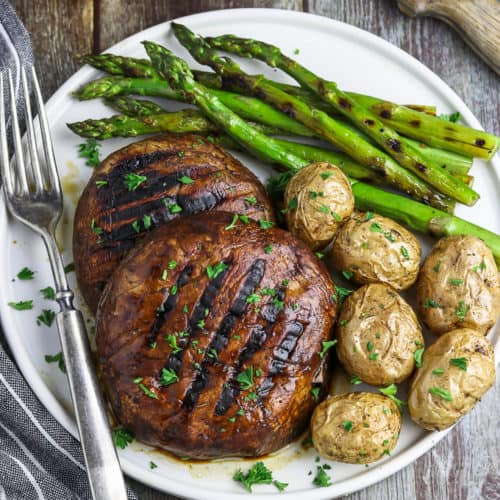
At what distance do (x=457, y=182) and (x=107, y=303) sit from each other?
6.38 ft

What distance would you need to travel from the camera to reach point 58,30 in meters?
4.45

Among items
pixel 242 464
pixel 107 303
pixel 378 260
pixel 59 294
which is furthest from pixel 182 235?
pixel 242 464

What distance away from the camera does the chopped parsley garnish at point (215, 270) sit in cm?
336

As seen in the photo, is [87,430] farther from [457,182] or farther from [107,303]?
[457,182]

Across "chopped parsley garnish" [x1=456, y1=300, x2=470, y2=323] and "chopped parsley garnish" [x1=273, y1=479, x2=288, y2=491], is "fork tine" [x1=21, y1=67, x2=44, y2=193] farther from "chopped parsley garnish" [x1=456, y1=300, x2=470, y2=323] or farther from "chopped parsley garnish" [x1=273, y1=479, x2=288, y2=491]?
"chopped parsley garnish" [x1=456, y1=300, x2=470, y2=323]

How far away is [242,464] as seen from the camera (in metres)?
3.72

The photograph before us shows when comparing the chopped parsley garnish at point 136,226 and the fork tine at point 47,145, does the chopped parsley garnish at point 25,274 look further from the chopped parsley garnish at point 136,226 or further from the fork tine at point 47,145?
the chopped parsley garnish at point 136,226

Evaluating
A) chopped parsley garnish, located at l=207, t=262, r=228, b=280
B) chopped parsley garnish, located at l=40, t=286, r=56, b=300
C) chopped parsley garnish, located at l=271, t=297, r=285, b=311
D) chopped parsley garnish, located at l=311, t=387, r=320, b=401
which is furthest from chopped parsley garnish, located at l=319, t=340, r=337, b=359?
chopped parsley garnish, located at l=40, t=286, r=56, b=300

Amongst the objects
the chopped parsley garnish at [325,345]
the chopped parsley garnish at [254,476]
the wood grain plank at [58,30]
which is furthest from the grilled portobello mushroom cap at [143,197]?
the chopped parsley garnish at [254,476]

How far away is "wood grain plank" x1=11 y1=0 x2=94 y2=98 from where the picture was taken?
14.5 feet

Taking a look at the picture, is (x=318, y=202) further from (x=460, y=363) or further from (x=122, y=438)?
(x=122, y=438)

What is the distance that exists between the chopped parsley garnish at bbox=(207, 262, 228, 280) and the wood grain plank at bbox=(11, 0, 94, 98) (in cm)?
178

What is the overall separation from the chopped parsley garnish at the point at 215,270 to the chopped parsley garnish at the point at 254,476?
1.05m

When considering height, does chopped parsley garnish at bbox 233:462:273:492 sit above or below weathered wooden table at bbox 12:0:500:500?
below
